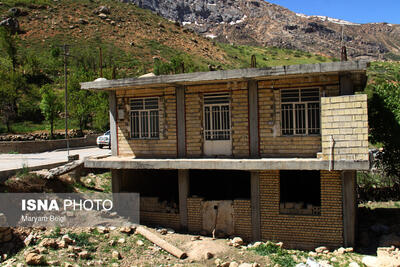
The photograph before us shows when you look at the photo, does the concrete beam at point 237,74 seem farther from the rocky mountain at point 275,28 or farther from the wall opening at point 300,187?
the rocky mountain at point 275,28

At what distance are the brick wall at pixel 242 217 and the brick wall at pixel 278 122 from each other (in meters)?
1.68

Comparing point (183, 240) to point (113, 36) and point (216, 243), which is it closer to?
point (216, 243)

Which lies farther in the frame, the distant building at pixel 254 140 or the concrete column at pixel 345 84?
the concrete column at pixel 345 84

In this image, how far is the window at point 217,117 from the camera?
11.8m

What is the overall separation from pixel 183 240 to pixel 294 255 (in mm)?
3346

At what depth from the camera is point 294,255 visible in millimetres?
10422

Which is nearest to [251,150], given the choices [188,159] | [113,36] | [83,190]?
[188,159]

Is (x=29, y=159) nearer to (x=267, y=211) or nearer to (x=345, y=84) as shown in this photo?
(x=267, y=211)

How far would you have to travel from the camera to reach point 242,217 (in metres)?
11.6

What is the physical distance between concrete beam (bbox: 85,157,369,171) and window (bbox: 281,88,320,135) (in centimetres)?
101

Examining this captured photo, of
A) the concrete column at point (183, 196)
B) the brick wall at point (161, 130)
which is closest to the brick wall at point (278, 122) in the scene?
the concrete column at point (183, 196)

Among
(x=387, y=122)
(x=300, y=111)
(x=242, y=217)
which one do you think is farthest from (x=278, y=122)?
(x=387, y=122)

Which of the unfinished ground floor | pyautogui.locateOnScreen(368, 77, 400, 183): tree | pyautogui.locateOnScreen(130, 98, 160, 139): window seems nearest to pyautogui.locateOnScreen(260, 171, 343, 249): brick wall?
the unfinished ground floor

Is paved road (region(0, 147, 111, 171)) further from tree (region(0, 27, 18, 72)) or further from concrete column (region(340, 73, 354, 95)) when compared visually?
tree (region(0, 27, 18, 72))
